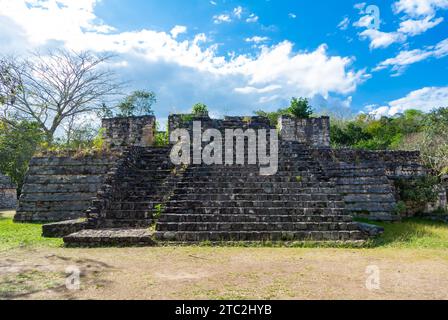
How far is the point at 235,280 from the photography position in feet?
14.0

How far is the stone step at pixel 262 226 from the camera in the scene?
6.68m

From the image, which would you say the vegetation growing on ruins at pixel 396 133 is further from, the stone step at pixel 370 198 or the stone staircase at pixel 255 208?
the stone staircase at pixel 255 208

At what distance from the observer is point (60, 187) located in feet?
31.9

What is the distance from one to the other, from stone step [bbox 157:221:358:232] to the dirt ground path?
66 centimetres

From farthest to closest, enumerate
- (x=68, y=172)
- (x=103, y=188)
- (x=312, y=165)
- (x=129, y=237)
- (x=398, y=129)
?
1. (x=398, y=129)
2. (x=68, y=172)
3. (x=312, y=165)
4. (x=103, y=188)
5. (x=129, y=237)

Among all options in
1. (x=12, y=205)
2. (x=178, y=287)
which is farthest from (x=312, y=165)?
(x=12, y=205)

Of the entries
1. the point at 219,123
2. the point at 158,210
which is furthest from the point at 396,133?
the point at 158,210

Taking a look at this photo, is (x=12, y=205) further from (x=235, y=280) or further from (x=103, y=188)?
(x=235, y=280)

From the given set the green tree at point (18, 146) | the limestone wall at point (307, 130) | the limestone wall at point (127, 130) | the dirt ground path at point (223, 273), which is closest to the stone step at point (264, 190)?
the dirt ground path at point (223, 273)

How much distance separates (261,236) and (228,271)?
198cm

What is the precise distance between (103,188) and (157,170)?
1.61 metres

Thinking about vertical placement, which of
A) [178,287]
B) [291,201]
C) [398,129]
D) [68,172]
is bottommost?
[178,287]

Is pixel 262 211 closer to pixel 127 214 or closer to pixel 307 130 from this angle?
pixel 127 214

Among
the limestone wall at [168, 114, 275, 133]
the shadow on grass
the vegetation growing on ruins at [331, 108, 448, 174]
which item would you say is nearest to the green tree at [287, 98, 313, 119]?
the vegetation growing on ruins at [331, 108, 448, 174]
